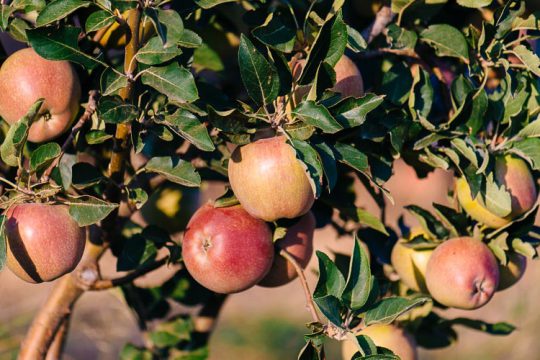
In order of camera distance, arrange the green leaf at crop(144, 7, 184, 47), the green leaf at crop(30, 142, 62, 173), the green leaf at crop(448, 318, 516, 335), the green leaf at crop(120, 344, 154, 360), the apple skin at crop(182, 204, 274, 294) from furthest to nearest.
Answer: the green leaf at crop(120, 344, 154, 360) → the green leaf at crop(448, 318, 516, 335) → the apple skin at crop(182, 204, 274, 294) → the green leaf at crop(30, 142, 62, 173) → the green leaf at crop(144, 7, 184, 47)

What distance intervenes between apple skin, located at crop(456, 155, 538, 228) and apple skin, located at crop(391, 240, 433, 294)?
0.13 meters

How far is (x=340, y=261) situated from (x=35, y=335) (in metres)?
0.57

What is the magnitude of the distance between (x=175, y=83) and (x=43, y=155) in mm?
204

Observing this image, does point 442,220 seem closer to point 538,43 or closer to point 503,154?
point 503,154

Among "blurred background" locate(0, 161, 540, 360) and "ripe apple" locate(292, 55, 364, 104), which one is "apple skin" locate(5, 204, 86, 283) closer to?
"ripe apple" locate(292, 55, 364, 104)

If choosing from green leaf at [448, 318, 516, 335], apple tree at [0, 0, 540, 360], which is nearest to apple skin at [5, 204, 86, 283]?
apple tree at [0, 0, 540, 360]

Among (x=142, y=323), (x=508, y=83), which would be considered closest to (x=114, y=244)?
(x=142, y=323)

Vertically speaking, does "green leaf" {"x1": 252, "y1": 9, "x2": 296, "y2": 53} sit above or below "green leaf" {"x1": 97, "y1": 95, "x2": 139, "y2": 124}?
above

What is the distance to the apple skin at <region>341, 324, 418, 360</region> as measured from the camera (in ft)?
4.24

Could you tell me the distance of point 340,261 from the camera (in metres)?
1.35

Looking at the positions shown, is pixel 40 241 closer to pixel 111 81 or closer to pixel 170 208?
pixel 111 81

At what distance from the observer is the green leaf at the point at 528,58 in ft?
3.49

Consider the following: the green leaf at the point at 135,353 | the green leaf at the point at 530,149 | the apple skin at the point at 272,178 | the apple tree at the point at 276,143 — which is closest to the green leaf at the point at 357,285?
the apple tree at the point at 276,143

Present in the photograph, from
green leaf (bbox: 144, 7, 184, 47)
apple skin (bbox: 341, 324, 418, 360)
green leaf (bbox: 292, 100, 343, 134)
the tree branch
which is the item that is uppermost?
green leaf (bbox: 144, 7, 184, 47)
